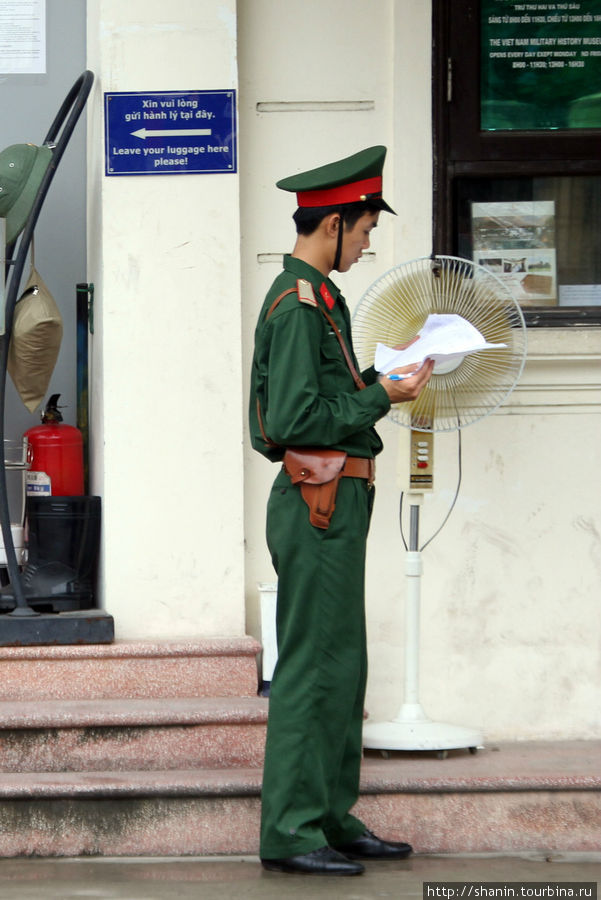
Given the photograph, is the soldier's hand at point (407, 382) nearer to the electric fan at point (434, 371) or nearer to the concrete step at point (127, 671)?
the electric fan at point (434, 371)

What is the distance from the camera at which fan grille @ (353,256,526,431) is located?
4266 millimetres

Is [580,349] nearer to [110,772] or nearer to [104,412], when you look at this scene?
[104,412]

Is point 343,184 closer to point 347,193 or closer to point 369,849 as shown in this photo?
point 347,193

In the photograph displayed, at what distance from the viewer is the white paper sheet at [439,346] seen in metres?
3.71

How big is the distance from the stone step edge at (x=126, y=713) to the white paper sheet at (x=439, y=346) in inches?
50.3

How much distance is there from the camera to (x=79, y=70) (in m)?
5.40

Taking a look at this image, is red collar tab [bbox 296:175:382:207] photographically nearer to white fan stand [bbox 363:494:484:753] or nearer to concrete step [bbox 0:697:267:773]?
white fan stand [bbox 363:494:484:753]

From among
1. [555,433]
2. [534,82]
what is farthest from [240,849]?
[534,82]

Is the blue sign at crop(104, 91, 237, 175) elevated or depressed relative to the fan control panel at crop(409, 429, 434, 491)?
elevated

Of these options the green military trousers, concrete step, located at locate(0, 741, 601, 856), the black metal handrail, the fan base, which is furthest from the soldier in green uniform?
the black metal handrail

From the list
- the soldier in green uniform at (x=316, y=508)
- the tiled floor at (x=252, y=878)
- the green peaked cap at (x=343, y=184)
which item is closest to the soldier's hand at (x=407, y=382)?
the soldier in green uniform at (x=316, y=508)

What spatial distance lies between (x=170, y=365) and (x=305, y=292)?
118 cm

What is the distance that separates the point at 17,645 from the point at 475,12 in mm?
2867

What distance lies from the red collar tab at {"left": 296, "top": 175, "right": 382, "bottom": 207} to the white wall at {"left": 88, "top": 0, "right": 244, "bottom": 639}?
40.2 inches
